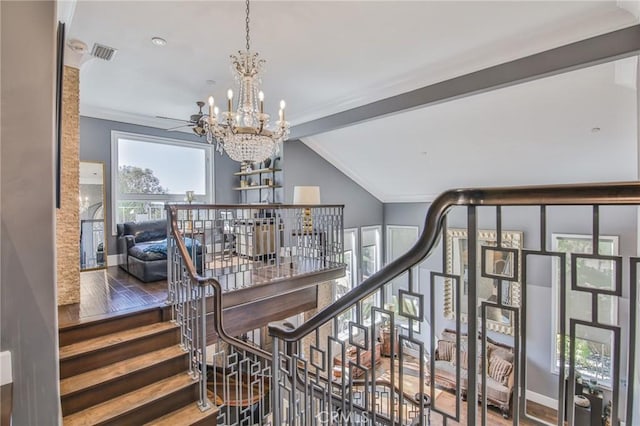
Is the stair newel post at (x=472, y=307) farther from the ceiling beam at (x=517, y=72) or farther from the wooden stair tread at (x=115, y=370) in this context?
the ceiling beam at (x=517, y=72)

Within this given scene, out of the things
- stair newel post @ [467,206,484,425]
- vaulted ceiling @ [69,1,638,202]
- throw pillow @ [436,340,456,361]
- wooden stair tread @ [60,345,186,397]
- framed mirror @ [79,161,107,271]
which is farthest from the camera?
throw pillow @ [436,340,456,361]

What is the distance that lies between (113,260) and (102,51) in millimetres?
3802

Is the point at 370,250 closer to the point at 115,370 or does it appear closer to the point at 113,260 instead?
the point at 113,260

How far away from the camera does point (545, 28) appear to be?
9.46ft

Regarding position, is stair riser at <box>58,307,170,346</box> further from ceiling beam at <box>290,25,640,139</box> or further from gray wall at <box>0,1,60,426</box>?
ceiling beam at <box>290,25,640,139</box>

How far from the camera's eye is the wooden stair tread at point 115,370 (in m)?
2.48

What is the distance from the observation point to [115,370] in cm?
271

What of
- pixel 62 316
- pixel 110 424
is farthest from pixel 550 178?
pixel 62 316

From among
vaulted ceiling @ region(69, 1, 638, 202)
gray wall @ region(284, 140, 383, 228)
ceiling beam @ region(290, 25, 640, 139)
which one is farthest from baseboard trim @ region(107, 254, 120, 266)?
ceiling beam @ region(290, 25, 640, 139)

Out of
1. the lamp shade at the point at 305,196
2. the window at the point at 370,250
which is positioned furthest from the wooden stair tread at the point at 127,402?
the window at the point at 370,250

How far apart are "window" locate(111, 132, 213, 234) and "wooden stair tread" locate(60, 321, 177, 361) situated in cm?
338

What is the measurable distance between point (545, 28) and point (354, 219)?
5.56 meters

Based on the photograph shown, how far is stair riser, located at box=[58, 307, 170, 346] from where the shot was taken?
9.17 feet

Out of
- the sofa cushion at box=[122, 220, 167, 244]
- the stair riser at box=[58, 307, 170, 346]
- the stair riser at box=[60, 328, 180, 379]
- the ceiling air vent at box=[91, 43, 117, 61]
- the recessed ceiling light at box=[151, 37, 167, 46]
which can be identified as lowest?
the stair riser at box=[60, 328, 180, 379]
